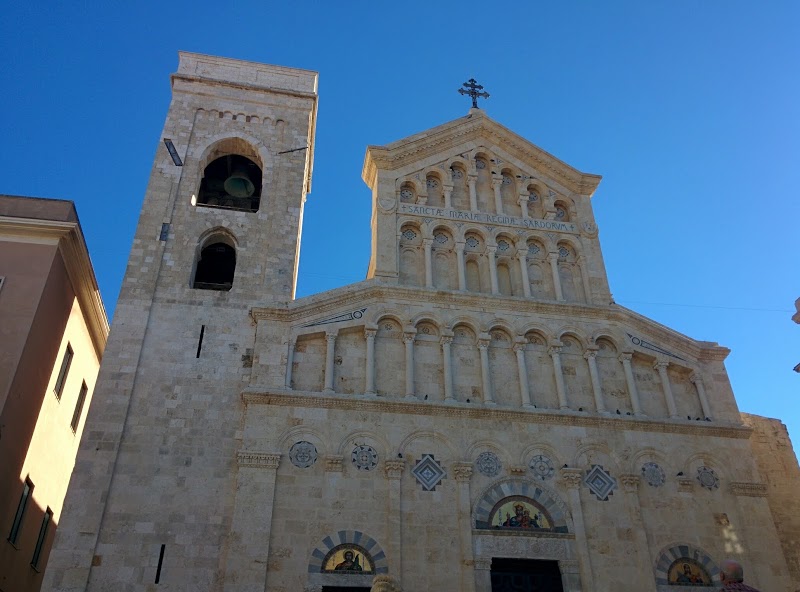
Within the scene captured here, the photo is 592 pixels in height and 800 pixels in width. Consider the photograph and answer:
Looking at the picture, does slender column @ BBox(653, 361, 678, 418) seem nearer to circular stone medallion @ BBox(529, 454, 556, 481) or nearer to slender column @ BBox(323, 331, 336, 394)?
circular stone medallion @ BBox(529, 454, 556, 481)

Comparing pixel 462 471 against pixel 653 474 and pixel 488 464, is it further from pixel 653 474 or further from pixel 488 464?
pixel 653 474

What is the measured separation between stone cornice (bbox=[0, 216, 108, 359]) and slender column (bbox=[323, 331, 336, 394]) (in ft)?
22.5

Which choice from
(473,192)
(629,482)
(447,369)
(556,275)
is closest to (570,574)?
(629,482)

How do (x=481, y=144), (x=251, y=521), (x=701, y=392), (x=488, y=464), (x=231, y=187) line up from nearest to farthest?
(x=251, y=521) → (x=488, y=464) → (x=701, y=392) → (x=231, y=187) → (x=481, y=144)

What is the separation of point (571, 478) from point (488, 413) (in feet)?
7.58

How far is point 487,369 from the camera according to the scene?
1720 centimetres

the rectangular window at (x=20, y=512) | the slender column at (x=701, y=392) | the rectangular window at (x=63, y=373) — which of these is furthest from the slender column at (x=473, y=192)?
the rectangular window at (x=20, y=512)

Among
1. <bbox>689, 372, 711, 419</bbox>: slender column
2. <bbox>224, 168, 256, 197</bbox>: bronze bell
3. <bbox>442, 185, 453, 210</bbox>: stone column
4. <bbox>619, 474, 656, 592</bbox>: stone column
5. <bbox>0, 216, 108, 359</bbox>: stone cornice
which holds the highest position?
<bbox>224, 168, 256, 197</bbox>: bronze bell

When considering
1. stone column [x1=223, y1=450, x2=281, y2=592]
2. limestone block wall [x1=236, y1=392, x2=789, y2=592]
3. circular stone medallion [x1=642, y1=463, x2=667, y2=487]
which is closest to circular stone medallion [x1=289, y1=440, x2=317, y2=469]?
limestone block wall [x1=236, y1=392, x2=789, y2=592]

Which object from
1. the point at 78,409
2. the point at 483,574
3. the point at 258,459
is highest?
the point at 78,409

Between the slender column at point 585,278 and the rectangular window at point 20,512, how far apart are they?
1537 cm

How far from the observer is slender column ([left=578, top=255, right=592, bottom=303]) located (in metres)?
19.4

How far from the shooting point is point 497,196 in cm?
2075

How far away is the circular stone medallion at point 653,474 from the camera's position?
1634cm
